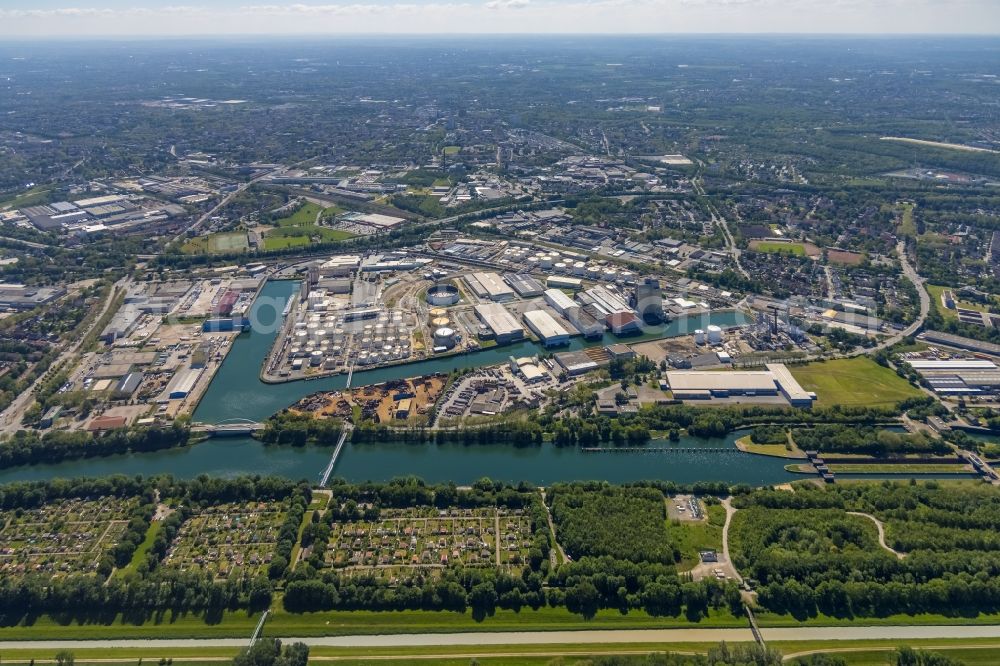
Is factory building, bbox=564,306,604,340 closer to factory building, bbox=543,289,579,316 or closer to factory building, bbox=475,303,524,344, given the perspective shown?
factory building, bbox=543,289,579,316

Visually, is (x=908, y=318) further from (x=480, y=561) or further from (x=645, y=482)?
(x=480, y=561)

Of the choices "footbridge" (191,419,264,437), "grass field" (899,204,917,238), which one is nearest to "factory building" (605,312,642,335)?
"footbridge" (191,419,264,437)

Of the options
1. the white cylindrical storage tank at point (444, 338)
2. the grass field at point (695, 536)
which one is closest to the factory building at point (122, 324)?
the white cylindrical storage tank at point (444, 338)

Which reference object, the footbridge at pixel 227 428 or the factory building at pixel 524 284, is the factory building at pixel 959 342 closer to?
the factory building at pixel 524 284

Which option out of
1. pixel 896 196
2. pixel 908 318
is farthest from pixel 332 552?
pixel 896 196

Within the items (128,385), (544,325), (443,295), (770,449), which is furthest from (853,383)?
(128,385)

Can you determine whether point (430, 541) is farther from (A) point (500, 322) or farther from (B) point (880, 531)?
(A) point (500, 322)
